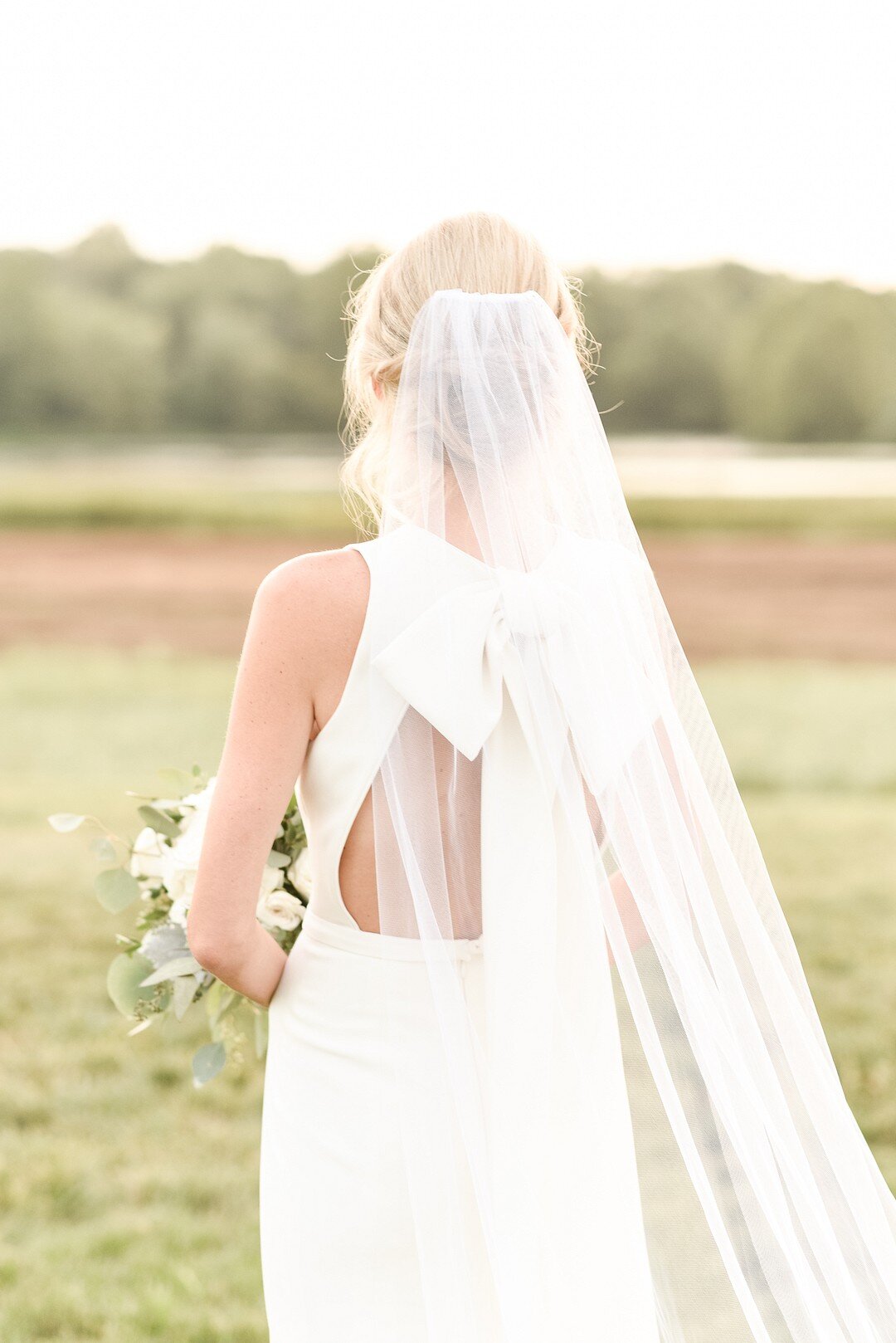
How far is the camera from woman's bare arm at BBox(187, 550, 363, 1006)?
4.79 ft

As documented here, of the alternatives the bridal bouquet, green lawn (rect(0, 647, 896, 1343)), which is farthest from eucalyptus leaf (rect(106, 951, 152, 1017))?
green lawn (rect(0, 647, 896, 1343))

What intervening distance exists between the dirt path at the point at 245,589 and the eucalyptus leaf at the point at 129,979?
13.8 metres

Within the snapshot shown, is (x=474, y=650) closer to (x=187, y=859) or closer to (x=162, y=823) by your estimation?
(x=187, y=859)

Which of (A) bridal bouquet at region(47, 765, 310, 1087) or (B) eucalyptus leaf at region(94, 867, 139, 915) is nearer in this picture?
(A) bridal bouquet at region(47, 765, 310, 1087)

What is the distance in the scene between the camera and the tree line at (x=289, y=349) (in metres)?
13.9

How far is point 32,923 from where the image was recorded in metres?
5.86

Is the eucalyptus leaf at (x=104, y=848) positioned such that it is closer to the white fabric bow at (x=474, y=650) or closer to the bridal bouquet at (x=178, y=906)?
the bridal bouquet at (x=178, y=906)

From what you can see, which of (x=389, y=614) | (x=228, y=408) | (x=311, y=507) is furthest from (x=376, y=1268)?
(x=311, y=507)

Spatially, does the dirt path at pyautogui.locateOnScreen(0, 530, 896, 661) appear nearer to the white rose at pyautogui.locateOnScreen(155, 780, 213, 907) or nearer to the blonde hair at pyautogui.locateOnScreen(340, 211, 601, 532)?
the white rose at pyautogui.locateOnScreen(155, 780, 213, 907)

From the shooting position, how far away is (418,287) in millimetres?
1547

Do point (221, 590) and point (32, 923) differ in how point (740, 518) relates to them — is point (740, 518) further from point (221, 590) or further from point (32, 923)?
point (32, 923)

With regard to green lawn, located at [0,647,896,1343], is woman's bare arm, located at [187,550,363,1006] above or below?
above

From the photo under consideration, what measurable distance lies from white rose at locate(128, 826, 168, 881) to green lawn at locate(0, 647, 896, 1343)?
690mm

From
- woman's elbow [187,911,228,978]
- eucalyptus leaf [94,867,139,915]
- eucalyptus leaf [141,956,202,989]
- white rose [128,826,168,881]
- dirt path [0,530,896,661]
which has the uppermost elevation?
woman's elbow [187,911,228,978]
